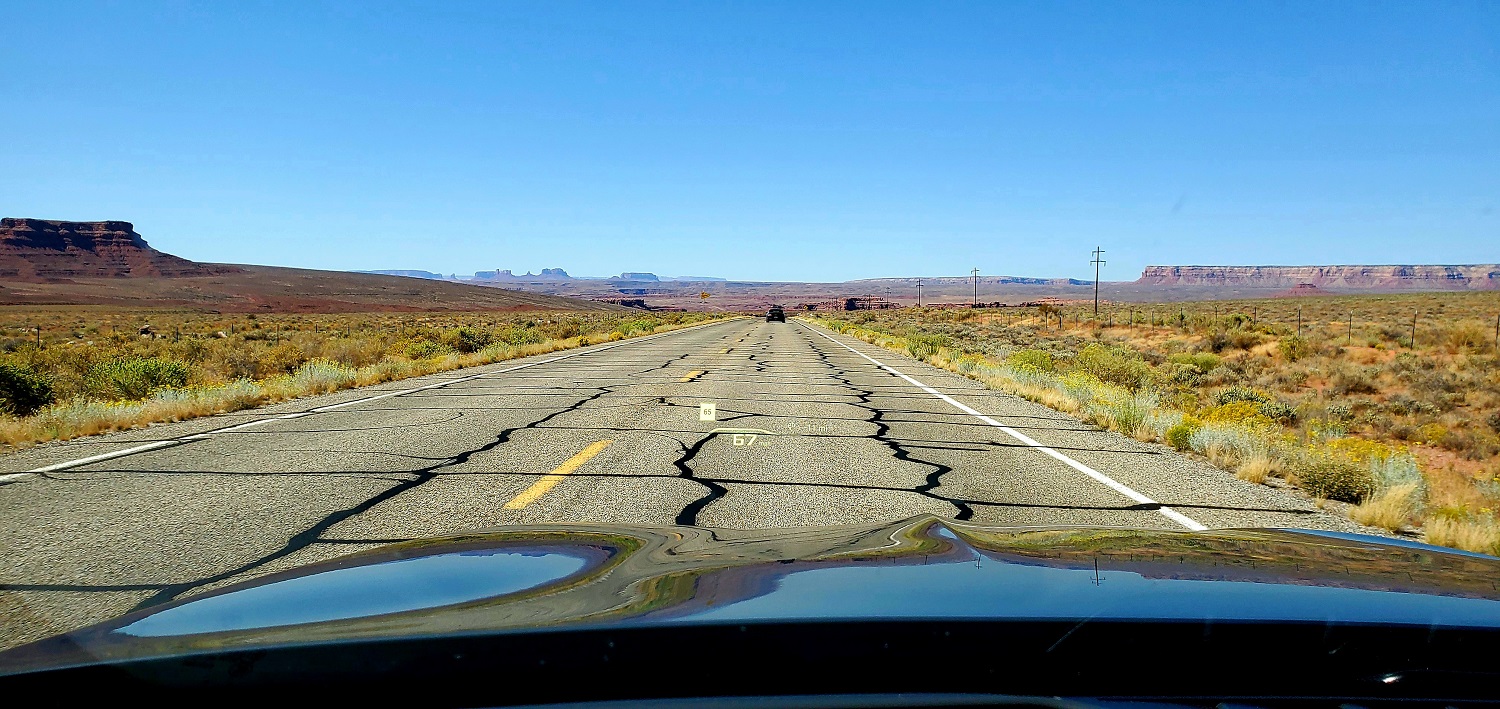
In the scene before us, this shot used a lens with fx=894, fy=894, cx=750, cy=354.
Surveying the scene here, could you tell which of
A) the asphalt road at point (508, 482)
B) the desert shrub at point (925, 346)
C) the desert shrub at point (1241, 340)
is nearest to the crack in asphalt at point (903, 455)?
the asphalt road at point (508, 482)

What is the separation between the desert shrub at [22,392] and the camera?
41.2 ft

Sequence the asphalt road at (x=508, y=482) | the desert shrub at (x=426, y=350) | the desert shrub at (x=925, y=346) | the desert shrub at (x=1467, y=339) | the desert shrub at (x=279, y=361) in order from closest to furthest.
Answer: the asphalt road at (x=508, y=482)
the desert shrub at (x=279, y=361)
the desert shrub at (x=426, y=350)
the desert shrub at (x=925, y=346)
the desert shrub at (x=1467, y=339)

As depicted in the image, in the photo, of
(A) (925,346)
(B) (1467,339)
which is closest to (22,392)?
(A) (925,346)

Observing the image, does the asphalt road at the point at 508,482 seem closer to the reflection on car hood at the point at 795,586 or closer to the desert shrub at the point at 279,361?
the reflection on car hood at the point at 795,586

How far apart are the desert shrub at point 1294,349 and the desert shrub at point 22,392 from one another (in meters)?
33.3

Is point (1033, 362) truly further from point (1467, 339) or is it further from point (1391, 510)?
point (1467, 339)

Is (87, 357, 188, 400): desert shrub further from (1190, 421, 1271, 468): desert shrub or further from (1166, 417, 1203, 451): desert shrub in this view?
(1190, 421, 1271, 468): desert shrub

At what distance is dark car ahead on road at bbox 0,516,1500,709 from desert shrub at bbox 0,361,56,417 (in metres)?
13.0

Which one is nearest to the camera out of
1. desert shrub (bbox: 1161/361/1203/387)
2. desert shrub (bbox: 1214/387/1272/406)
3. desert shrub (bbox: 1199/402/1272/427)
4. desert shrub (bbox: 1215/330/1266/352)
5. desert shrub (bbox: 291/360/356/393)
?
desert shrub (bbox: 1199/402/1272/427)

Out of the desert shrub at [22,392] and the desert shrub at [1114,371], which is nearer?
the desert shrub at [22,392]

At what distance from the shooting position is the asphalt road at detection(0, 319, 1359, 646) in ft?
16.5

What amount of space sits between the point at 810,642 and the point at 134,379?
1628 cm

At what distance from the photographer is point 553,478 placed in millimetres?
7383

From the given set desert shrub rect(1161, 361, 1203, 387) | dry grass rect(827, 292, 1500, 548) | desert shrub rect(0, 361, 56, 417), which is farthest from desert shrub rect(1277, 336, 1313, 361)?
desert shrub rect(0, 361, 56, 417)
